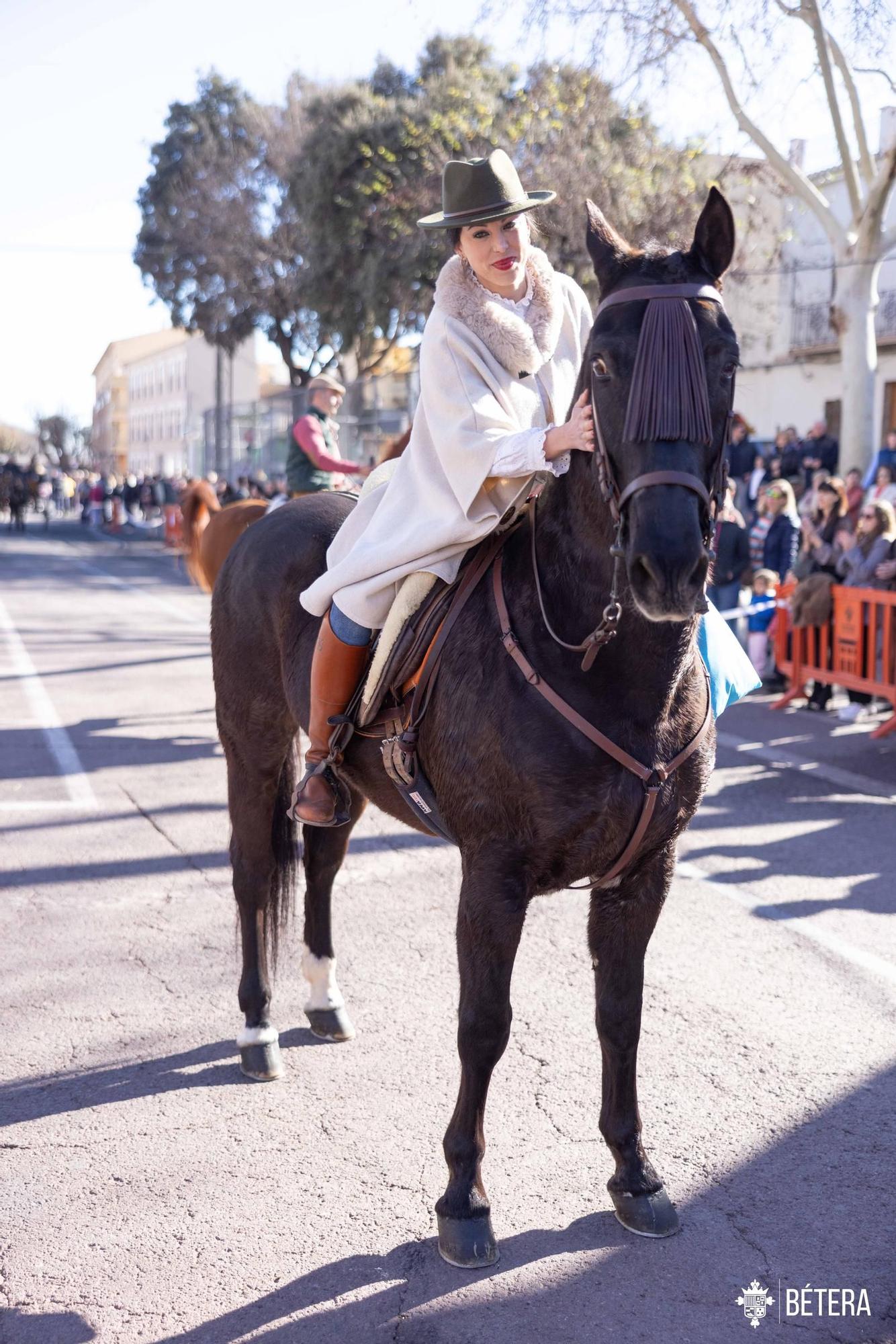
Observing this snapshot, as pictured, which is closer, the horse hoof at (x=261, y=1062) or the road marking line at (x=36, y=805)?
the horse hoof at (x=261, y=1062)

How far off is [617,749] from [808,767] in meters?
6.13

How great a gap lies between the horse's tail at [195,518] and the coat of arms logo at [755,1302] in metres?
8.98

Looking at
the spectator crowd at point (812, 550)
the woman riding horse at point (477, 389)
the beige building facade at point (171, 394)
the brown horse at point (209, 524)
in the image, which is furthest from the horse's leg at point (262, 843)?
the beige building facade at point (171, 394)

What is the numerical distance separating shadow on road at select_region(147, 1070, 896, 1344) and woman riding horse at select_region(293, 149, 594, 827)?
67.5 inches

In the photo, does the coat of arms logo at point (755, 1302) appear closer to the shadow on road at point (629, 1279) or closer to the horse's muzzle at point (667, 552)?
the shadow on road at point (629, 1279)

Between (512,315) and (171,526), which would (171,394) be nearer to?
(171,526)

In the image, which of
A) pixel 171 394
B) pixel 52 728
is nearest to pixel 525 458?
pixel 52 728

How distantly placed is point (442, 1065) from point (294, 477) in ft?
21.0

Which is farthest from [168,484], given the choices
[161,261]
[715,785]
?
[715,785]

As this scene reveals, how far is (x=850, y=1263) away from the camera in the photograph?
9.54 feet

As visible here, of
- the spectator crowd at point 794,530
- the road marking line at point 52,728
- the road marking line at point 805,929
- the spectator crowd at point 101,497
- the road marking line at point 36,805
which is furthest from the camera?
the spectator crowd at point 101,497

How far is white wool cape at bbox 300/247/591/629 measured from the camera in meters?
2.97

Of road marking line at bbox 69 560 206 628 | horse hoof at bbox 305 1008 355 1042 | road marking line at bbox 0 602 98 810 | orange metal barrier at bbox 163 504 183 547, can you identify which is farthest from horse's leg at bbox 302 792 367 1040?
orange metal barrier at bbox 163 504 183 547

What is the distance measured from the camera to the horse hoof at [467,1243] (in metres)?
2.91
